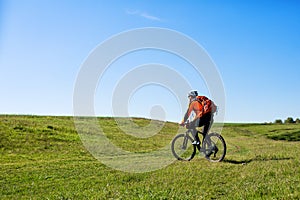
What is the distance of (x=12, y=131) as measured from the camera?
2959cm

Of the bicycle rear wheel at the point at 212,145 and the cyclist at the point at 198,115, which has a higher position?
the cyclist at the point at 198,115

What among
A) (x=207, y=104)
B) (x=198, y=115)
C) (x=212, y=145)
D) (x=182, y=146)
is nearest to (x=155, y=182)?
(x=198, y=115)

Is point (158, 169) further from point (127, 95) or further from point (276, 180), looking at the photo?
point (127, 95)

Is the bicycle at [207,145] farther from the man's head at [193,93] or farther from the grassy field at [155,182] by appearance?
the man's head at [193,93]

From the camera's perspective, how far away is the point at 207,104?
14.5 metres

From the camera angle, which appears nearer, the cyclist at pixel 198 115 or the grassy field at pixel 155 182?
the grassy field at pixel 155 182

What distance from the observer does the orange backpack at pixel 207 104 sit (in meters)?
14.5

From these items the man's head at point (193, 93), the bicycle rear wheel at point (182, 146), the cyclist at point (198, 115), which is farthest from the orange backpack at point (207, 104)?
the bicycle rear wheel at point (182, 146)

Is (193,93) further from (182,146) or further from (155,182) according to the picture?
(155,182)

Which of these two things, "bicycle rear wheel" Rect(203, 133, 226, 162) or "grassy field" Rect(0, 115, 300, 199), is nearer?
"grassy field" Rect(0, 115, 300, 199)

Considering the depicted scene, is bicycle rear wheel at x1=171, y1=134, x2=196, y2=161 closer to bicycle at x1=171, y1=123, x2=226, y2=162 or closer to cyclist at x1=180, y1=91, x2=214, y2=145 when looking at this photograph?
bicycle at x1=171, y1=123, x2=226, y2=162

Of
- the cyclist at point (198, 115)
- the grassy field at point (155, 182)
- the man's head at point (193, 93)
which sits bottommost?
the grassy field at point (155, 182)

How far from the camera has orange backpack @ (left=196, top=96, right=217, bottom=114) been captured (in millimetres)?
14477

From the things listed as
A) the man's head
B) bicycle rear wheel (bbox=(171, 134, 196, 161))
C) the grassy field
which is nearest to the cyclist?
the man's head
